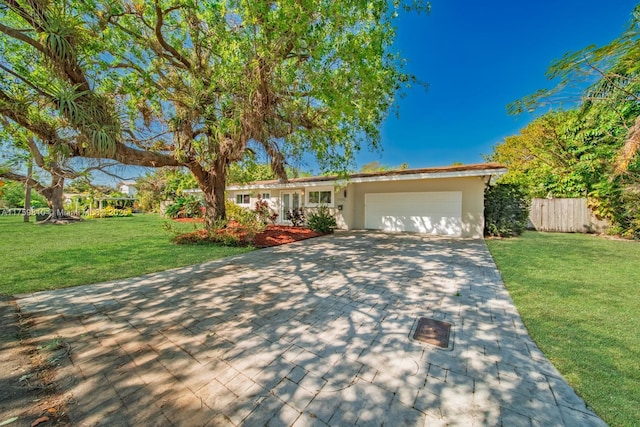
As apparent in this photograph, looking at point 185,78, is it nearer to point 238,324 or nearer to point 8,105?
point 8,105

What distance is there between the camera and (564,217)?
474 inches

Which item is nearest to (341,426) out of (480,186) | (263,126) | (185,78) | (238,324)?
(238,324)

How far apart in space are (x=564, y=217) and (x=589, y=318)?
1258 cm

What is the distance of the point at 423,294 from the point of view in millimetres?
3984

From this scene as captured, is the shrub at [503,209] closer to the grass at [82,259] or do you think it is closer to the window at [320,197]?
the window at [320,197]

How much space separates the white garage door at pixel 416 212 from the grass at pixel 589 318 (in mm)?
4166

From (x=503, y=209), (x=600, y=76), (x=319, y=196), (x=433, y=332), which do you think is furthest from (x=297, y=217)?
(x=600, y=76)

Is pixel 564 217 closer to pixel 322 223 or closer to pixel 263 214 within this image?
pixel 322 223

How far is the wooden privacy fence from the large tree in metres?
11.3

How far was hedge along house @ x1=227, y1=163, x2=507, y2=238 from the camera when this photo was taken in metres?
10.0

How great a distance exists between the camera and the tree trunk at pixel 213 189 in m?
8.85

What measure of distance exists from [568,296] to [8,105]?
32.8 ft

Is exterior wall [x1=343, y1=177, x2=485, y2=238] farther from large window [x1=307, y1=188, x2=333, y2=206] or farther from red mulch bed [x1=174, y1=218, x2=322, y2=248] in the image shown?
red mulch bed [x1=174, y1=218, x2=322, y2=248]

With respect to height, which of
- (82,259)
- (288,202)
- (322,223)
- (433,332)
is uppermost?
(288,202)
